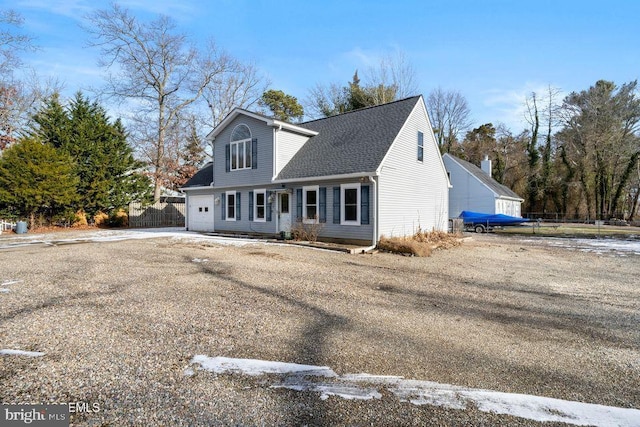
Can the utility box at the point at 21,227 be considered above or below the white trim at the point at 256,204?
below

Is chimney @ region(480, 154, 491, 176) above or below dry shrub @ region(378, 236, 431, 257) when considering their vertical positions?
above

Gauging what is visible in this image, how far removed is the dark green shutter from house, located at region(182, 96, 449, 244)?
4 cm

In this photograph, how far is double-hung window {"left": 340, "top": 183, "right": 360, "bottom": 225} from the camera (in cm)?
1242

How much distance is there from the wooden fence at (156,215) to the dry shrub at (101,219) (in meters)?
1.41

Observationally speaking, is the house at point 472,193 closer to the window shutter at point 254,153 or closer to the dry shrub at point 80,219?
the window shutter at point 254,153

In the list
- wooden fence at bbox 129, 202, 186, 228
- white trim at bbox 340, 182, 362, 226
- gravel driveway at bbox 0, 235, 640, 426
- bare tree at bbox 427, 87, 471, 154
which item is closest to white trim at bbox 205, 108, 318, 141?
white trim at bbox 340, 182, 362, 226

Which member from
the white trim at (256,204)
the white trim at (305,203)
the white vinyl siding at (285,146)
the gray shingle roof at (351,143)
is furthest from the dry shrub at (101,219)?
the white trim at (305,203)

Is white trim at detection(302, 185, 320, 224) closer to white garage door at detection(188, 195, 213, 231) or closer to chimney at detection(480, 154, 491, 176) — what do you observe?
white garage door at detection(188, 195, 213, 231)

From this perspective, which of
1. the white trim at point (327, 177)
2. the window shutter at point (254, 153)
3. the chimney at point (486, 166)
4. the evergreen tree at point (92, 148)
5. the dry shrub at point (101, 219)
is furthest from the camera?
the chimney at point (486, 166)

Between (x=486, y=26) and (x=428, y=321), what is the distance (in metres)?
11.1

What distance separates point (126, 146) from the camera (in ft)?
75.0

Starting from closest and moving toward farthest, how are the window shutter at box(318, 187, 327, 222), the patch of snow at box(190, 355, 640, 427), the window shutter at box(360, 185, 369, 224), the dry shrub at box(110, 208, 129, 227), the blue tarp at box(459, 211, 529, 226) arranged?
the patch of snow at box(190, 355, 640, 427) < the window shutter at box(360, 185, 369, 224) < the window shutter at box(318, 187, 327, 222) < the blue tarp at box(459, 211, 529, 226) < the dry shrub at box(110, 208, 129, 227)

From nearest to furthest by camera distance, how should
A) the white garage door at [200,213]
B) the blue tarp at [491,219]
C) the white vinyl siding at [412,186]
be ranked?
the white vinyl siding at [412,186] < the white garage door at [200,213] < the blue tarp at [491,219]

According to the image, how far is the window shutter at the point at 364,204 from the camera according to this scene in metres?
12.1
